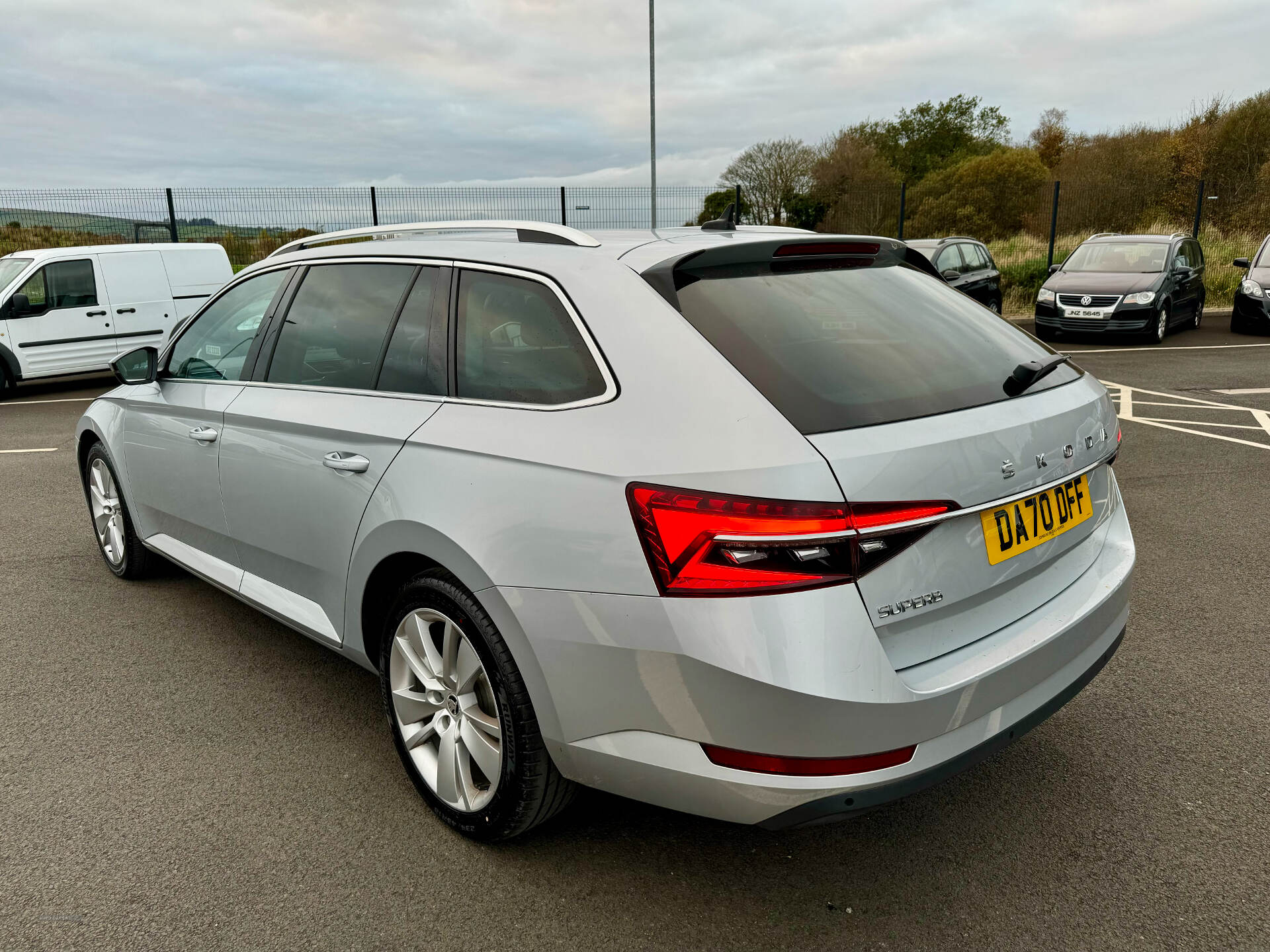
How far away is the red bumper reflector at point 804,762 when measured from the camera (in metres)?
1.97

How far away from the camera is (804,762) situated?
197cm

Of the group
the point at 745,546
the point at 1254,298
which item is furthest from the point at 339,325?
the point at 1254,298

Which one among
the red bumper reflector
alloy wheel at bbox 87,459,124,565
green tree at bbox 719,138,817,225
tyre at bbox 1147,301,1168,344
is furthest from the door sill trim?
green tree at bbox 719,138,817,225

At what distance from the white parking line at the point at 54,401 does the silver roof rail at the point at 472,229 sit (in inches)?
360

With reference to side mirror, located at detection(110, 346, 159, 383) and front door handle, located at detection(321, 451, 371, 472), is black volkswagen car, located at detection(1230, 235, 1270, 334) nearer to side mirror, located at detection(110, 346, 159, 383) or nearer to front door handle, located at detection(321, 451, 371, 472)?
side mirror, located at detection(110, 346, 159, 383)

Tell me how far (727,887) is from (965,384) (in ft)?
4.57

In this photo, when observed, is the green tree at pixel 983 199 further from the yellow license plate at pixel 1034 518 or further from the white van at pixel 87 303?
the yellow license plate at pixel 1034 518

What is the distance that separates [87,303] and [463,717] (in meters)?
11.8

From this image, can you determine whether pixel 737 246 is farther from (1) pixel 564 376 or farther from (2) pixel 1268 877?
(2) pixel 1268 877

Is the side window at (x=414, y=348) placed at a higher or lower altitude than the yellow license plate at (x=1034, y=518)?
higher

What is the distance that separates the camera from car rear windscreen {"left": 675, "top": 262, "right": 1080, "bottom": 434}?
2.14m

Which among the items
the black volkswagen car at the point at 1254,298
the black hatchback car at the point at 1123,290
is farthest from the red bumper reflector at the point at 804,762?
the black volkswagen car at the point at 1254,298

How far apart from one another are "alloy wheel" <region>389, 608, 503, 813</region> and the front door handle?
44 centimetres

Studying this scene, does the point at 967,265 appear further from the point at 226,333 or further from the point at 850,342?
the point at 850,342
